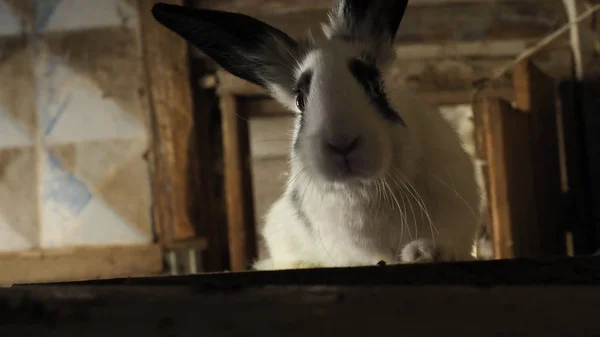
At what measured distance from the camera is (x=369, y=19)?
3.65 feet

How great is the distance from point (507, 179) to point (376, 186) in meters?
0.64

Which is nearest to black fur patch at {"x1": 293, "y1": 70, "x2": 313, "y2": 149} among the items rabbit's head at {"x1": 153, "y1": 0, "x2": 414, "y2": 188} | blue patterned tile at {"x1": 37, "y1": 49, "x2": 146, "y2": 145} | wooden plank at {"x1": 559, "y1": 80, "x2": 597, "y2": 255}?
rabbit's head at {"x1": 153, "y1": 0, "x2": 414, "y2": 188}

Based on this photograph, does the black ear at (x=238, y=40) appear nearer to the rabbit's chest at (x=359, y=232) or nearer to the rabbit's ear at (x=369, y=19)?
the rabbit's ear at (x=369, y=19)

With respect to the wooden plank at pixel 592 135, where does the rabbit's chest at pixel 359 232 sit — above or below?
below

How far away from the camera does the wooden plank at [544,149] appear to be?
5.22 ft

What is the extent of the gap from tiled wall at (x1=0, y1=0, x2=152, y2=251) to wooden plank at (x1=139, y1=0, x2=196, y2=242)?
47 mm

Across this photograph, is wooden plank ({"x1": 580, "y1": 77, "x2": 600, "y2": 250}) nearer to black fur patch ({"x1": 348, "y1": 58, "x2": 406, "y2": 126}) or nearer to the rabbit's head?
the rabbit's head

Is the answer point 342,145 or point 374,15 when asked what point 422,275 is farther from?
point 374,15

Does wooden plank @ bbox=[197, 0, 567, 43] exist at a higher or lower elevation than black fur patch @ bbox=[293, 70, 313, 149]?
higher

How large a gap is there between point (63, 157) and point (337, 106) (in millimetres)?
1532

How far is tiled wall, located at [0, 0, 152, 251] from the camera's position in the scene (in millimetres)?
1969

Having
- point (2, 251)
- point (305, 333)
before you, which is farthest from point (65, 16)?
point (305, 333)

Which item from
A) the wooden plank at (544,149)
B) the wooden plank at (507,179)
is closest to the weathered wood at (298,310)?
the wooden plank at (507,179)

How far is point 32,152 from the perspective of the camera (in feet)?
6.56
